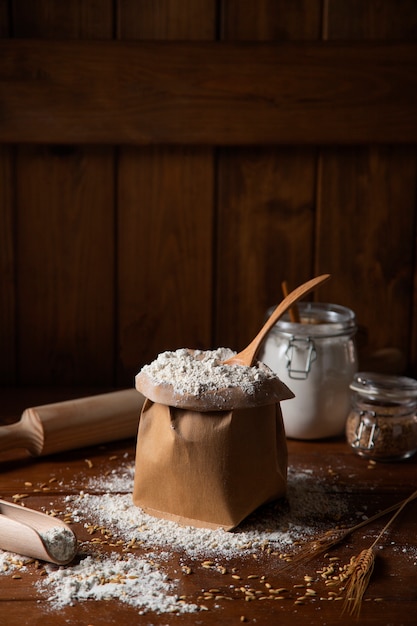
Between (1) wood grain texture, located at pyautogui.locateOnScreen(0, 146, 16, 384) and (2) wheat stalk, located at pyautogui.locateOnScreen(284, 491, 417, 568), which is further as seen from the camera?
(1) wood grain texture, located at pyautogui.locateOnScreen(0, 146, 16, 384)

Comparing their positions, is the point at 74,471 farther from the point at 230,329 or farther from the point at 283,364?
the point at 230,329

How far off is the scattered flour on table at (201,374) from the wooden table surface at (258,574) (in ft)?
0.59

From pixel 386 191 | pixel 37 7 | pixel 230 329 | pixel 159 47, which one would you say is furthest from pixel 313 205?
pixel 37 7

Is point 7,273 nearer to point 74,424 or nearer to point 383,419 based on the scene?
point 74,424

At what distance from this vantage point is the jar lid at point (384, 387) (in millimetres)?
1197

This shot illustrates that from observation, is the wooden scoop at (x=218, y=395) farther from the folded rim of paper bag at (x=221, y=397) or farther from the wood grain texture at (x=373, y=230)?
the wood grain texture at (x=373, y=230)

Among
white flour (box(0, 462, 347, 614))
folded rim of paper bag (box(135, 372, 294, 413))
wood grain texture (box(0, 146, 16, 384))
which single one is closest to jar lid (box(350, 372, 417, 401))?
white flour (box(0, 462, 347, 614))

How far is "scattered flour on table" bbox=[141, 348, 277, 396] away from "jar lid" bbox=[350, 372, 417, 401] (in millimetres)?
233

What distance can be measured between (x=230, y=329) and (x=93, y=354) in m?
0.24

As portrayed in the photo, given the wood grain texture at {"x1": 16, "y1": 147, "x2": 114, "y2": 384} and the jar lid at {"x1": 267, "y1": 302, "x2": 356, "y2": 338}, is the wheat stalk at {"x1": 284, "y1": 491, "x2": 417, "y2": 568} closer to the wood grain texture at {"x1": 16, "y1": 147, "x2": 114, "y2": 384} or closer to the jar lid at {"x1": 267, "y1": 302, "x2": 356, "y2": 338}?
the jar lid at {"x1": 267, "y1": 302, "x2": 356, "y2": 338}

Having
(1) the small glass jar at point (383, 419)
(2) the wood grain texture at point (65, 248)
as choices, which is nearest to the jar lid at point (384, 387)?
(1) the small glass jar at point (383, 419)

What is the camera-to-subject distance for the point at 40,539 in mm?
892

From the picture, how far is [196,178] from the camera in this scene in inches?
57.4

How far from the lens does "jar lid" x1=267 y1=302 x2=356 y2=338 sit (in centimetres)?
125
